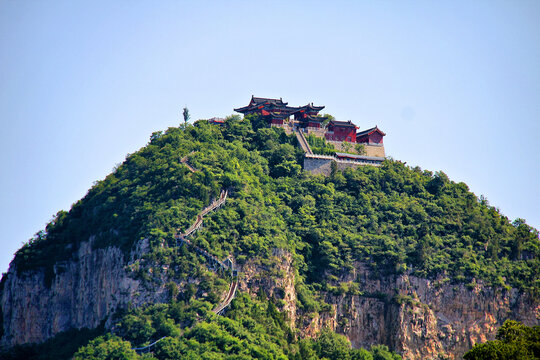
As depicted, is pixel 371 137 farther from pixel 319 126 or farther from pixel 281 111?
pixel 281 111

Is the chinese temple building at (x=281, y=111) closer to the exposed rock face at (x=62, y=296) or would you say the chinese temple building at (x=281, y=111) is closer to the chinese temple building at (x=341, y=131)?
the chinese temple building at (x=341, y=131)

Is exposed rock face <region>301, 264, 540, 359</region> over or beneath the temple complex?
beneath

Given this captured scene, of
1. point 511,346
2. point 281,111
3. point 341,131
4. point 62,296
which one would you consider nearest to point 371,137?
point 341,131

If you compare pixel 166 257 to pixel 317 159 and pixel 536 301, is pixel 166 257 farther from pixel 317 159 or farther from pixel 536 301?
pixel 536 301

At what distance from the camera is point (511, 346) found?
235ft

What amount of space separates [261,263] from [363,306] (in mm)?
A: 10398

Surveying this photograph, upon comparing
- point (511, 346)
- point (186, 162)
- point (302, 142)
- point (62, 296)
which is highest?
→ point (302, 142)

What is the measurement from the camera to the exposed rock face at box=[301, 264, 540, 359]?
90125 mm

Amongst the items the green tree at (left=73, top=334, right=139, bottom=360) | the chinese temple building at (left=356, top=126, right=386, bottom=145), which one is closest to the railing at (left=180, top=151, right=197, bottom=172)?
the green tree at (left=73, top=334, right=139, bottom=360)

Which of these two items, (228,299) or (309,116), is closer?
(228,299)

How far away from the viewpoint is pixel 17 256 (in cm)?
9788

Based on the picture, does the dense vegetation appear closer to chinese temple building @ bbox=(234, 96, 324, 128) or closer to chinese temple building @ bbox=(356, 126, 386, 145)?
chinese temple building @ bbox=(356, 126, 386, 145)

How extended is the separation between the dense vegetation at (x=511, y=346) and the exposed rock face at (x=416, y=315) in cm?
1456

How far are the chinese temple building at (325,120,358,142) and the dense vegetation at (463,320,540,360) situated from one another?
122 feet
